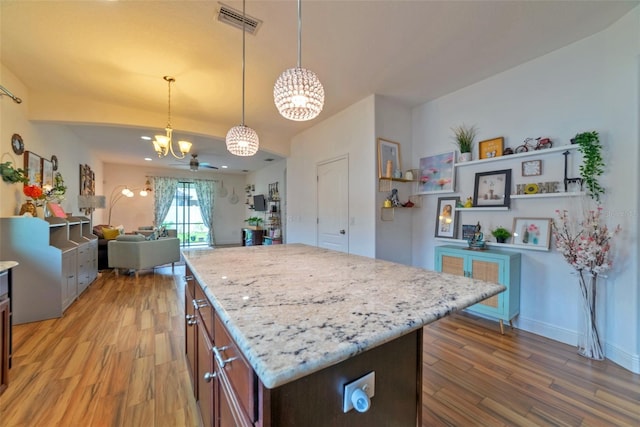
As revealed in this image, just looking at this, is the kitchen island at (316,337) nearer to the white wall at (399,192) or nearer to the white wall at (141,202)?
the white wall at (399,192)

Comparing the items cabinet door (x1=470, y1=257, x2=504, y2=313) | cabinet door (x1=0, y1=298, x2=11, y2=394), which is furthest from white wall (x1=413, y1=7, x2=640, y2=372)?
cabinet door (x1=0, y1=298, x2=11, y2=394)

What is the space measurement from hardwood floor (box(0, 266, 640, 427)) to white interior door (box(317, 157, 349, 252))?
1.75 m

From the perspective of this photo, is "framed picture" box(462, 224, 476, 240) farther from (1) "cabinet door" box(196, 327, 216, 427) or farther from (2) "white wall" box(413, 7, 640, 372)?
(1) "cabinet door" box(196, 327, 216, 427)

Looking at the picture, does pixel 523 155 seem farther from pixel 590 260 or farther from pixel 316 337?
pixel 316 337

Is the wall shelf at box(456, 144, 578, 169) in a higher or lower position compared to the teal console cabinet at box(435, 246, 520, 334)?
higher

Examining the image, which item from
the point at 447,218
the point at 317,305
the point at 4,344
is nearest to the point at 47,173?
the point at 4,344

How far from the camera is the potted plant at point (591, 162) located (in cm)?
218

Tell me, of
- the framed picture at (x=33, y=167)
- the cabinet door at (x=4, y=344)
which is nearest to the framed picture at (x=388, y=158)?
the cabinet door at (x=4, y=344)

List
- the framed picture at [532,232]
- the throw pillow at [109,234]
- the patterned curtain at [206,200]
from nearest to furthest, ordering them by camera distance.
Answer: the framed picture at [532,232] → the throw pillow at [109,234] → the patterned curtain at [206,200]

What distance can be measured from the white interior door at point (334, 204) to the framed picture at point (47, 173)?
3.89 metres

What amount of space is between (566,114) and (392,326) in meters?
3.03

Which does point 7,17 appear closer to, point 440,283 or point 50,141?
point 50,141

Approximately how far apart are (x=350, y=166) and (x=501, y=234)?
6.55 ft

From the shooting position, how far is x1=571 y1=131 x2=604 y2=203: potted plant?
2.18 metres
